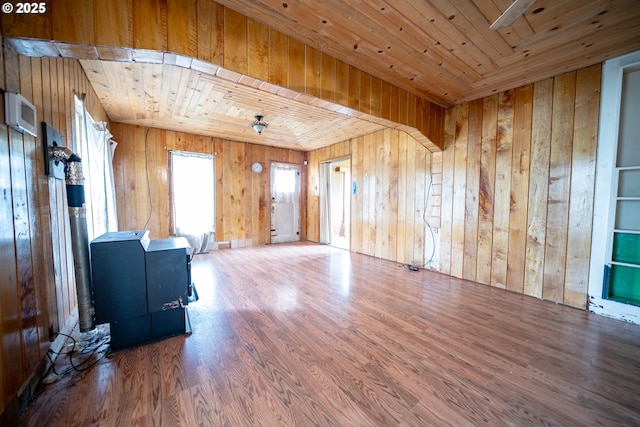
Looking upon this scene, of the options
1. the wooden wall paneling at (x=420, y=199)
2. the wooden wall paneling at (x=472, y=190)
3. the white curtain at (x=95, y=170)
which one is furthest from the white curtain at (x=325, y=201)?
the white curtain at (x=95, y=170)

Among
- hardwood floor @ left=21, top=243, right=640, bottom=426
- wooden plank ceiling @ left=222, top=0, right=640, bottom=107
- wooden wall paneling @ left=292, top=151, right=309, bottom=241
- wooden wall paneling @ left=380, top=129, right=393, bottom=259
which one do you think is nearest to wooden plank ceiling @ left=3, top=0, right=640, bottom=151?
wooden plank ceiling @ left=222, top=0, right=640, bottom=107

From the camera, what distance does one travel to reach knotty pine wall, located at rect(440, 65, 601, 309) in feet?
7.89

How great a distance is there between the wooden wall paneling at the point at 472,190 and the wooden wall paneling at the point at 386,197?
50.6 inches

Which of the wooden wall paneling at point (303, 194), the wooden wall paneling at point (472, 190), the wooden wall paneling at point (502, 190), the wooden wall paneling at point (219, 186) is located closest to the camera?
the wooden wall paneling at point (502, 190)

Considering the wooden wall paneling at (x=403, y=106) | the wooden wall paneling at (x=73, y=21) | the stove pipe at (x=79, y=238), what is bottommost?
the stove pipe at (x=79, y=238)

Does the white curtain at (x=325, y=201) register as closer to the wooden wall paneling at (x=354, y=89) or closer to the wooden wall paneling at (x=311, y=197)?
the wooden wall paneling at (x=311, y=197)

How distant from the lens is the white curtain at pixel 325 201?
590 centimetres

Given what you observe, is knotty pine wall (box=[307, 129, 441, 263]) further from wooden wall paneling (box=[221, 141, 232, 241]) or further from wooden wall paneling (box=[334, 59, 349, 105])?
wooden wall paneling (box=[221, 141, 232, 241])

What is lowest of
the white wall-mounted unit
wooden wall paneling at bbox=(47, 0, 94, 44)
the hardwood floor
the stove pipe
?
the hardwood floor

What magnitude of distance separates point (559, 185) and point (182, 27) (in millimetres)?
3717

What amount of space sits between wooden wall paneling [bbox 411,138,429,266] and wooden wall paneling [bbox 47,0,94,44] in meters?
3.82

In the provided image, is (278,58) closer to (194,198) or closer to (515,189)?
(515,189)

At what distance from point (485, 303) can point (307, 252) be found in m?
3.17

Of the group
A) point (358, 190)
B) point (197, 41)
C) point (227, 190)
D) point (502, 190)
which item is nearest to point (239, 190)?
point (227, 190)
